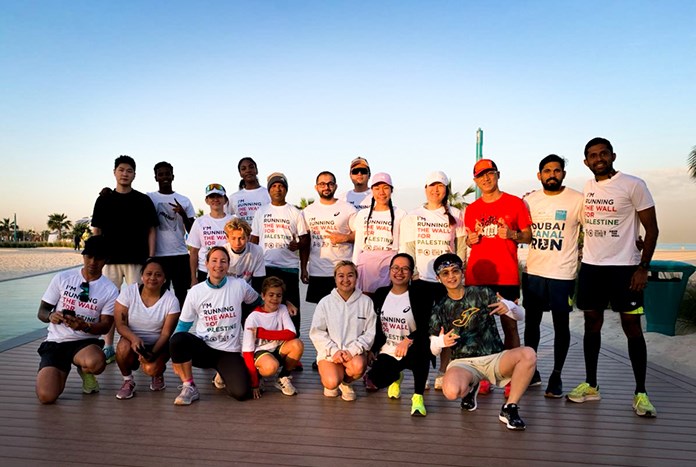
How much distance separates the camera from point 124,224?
216 inches

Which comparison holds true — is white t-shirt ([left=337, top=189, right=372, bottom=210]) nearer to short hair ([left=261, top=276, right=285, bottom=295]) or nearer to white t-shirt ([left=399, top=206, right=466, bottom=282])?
white t-shirt ([left=399, top=206, right=466, bottom=282])

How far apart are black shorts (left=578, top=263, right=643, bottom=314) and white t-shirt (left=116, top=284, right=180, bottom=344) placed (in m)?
3.53

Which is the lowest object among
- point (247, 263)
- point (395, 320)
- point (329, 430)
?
point (329, 430)

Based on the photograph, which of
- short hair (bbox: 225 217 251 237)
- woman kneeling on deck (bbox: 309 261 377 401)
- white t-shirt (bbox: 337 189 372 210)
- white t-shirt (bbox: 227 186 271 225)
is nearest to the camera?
woman kneeling on deck (bbox: 309 261 377 401)

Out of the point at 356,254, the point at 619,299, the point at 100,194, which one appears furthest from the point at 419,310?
the point at 100,194

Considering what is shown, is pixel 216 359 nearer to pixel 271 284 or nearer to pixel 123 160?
pixel 271 284

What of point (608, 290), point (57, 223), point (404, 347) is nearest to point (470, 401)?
point (404, 347)

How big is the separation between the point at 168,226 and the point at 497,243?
3.62m

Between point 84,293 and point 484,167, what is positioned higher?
point 484,167

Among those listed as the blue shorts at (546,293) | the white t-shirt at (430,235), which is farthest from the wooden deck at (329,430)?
the white t-shirt at (430,235)

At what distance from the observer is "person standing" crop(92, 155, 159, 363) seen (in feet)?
18.0

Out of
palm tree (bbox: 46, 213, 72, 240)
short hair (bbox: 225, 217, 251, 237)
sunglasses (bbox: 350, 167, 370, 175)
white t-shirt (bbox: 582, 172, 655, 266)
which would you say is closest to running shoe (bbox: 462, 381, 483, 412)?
white t-shirt (bbox: 582, 172, 655, 266)

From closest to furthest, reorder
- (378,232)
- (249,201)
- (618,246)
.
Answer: (618,246), (378,232), (249,201)

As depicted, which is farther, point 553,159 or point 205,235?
point 205,235
